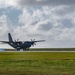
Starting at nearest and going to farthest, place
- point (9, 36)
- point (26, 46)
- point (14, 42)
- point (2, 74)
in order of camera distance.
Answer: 1. point (2, 74)
2. point (26, 46)
3. point (14, 42)
4. point (9, 36)

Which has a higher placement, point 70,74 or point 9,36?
point 9,36

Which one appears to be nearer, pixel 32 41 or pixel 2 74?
pixel 2 74

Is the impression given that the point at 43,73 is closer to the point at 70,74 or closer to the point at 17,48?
the point at 70,74

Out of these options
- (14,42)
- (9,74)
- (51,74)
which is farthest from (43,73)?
(14,42)

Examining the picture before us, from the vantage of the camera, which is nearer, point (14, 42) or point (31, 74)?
point (31, 74)

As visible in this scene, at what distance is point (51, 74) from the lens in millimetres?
30969

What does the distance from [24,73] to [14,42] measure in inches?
5846

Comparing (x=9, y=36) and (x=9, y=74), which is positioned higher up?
(x=9, y=36)

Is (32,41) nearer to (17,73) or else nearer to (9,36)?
(9,36)

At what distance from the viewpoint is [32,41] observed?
174000 mm

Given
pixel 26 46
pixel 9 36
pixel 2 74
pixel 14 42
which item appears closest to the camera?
pixel 2 74

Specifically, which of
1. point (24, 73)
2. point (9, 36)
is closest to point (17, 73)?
point (24, 73)

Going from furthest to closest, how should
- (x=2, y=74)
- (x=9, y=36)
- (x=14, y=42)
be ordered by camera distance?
(x=9, y=36) < (x=14, y=42) < (x=2, y=74)

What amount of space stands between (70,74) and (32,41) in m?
143
